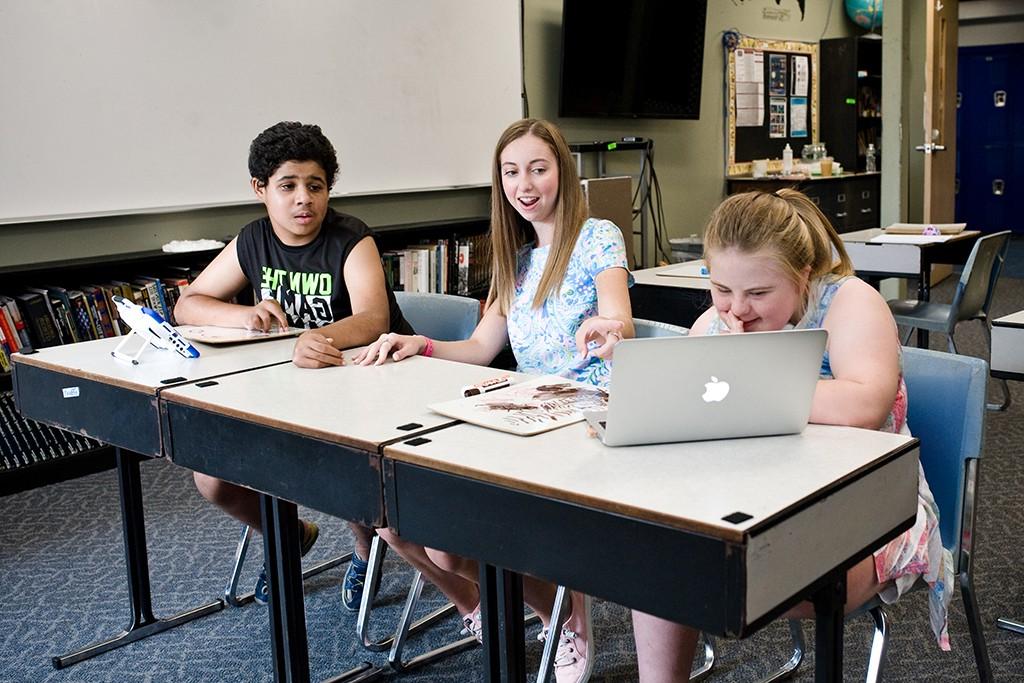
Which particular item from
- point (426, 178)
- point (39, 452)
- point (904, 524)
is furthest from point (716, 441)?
point (426, 178)

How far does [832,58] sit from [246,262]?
664cm

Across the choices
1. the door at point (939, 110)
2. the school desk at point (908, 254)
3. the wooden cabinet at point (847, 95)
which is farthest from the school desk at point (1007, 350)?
the wooden cabinet at point (847, 95)

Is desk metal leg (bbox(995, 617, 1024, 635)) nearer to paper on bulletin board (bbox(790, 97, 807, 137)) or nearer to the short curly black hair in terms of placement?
the short curly black hair

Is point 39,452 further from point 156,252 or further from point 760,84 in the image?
point 760,84

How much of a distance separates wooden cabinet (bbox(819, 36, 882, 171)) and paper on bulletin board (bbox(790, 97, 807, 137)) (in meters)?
0.25

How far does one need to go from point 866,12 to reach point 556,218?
7135mm

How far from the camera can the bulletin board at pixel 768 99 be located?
7.38 m

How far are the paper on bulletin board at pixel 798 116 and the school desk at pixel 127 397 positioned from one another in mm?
6368

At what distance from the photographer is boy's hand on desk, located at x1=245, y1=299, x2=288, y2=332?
240 cm

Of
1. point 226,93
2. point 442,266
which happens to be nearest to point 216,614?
point 226,93

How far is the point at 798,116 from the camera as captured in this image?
8.00 m

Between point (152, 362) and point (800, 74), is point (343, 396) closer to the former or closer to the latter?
point (152, 362)

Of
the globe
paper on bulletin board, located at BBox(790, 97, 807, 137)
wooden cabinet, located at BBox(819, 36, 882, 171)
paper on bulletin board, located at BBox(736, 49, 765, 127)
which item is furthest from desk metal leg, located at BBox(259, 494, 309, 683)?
the globe

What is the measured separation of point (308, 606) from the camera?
2.62 m
